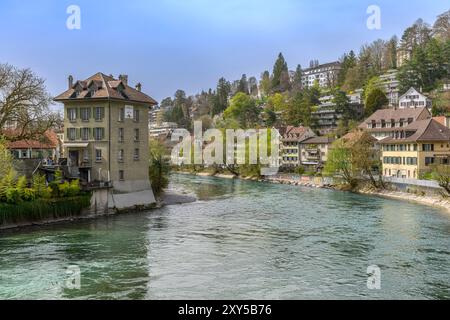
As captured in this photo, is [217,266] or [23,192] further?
[23,192]

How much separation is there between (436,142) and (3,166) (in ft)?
166

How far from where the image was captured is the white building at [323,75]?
176m

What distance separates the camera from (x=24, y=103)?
46.8 meters

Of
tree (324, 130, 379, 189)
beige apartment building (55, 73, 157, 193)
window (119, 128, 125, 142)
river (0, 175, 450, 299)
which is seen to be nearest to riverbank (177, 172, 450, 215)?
tree (324, 130, 379, 189)

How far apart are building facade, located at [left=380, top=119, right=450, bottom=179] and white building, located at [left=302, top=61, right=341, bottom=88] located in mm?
101577

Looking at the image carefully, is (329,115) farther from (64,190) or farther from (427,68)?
(64,190)

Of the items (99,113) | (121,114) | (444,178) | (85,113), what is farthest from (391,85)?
(85,113)

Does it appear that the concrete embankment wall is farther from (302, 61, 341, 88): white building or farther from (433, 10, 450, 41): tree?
(302, 61, 341, 88): white building

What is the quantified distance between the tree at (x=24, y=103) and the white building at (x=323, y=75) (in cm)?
13359

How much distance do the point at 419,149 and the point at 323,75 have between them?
420 ft

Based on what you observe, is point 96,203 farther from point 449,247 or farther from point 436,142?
point 436,142

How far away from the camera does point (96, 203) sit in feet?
149

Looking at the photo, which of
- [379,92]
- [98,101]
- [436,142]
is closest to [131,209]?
[98,101]

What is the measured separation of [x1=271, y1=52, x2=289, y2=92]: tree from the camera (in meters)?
187
